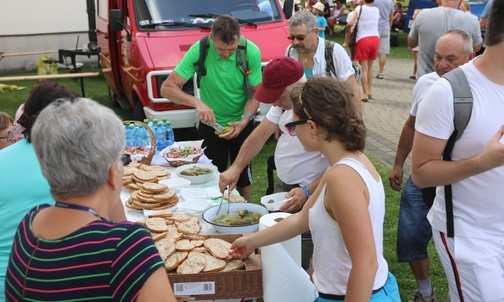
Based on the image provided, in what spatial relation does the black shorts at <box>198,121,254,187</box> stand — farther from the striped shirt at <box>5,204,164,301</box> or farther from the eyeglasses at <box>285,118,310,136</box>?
the striped shirt at <box>5,204,164,301</box>

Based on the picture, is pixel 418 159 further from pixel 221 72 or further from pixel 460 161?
pixel 221 72

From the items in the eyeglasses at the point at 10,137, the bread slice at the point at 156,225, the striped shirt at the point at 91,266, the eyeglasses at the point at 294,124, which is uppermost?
the eyeglasses at the point at 294,124

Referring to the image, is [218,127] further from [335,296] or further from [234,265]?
[335,296]

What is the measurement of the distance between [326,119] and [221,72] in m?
2.88

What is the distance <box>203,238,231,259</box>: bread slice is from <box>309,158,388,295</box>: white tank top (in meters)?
0.60

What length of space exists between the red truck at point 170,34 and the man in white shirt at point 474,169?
4.26m

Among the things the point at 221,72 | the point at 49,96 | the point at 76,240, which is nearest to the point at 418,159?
the point at 76,240

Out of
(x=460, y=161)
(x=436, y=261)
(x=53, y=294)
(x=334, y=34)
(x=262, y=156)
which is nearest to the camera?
(x=53, y=294)

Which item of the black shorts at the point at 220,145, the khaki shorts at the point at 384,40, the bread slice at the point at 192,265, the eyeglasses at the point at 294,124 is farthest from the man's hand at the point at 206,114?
the khaki shorts at the point at 384,40

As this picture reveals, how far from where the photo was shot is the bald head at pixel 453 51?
3402mm

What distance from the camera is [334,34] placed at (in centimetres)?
2181

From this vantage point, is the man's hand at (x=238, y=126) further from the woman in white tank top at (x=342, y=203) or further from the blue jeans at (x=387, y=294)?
the blue jeans at (x=387, y=294)

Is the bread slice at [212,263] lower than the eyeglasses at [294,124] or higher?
lower

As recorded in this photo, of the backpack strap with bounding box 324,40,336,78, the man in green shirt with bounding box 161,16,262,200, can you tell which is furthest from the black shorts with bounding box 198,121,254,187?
the backpack strap with bounding box 324,40,336,78
